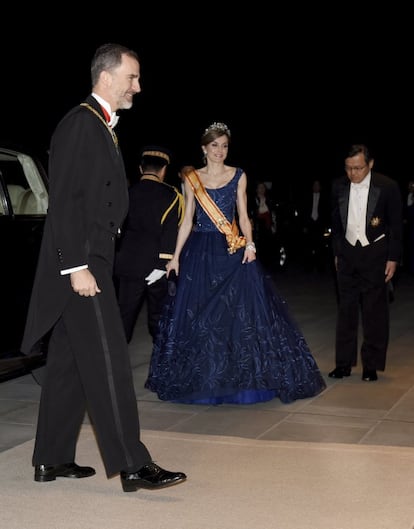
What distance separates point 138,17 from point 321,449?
2177 cm

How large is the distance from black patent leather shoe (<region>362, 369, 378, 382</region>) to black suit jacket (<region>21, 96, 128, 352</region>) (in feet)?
11.5

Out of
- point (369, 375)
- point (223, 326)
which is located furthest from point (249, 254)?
point (369, 375)

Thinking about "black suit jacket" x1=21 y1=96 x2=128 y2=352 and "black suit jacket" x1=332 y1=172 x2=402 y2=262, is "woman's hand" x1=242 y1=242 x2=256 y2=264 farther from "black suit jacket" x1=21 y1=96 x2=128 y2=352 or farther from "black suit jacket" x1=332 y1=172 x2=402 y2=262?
"black suit jacket" x1=21 y1=96 x2=128 y2=352

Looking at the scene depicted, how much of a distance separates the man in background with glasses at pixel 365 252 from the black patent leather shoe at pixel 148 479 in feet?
10.8

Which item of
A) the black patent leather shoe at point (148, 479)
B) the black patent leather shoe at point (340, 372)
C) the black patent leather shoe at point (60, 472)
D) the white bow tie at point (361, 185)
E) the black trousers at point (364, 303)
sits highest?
the white bow tie at point (361, 185)

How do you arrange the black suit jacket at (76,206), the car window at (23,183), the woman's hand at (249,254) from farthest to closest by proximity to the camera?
1. the car window at (23,183)
2. the woman's hand at (249,254)
3. the black suit jacket at (76,206)

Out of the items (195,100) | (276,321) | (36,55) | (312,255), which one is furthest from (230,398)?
(195,100)

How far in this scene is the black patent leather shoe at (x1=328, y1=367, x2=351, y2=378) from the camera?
7430 millimetres

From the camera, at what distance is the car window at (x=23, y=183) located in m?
6.88

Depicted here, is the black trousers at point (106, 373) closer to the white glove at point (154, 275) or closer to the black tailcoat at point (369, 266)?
the white glove at point (154, 275)

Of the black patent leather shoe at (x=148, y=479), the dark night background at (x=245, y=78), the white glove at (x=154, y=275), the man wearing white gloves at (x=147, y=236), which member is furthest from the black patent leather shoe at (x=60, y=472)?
the dark night background at (x=245, y=78)

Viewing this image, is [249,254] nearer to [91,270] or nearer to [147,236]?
[147,236]

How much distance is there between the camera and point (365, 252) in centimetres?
742

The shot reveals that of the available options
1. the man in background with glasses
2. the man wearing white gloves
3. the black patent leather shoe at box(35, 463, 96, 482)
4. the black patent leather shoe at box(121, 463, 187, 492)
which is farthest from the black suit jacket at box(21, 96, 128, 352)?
the man in background with glasses
